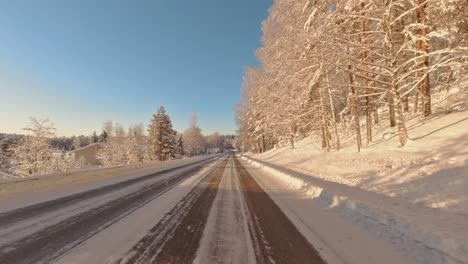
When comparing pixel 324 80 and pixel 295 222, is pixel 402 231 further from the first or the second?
pixel 324 80

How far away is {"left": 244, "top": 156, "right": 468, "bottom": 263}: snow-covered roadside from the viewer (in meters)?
3.74

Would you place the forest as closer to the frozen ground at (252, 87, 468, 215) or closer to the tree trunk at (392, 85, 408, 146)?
the tree trunk at (392, 85, 408, 146)

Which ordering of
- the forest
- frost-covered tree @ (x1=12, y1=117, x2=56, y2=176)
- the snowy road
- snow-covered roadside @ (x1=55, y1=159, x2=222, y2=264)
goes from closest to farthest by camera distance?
snow-covered roadside @ (x1=55, y1=159, x2=222, y2=264)
the snowy road
the forest
frost-covered tree @ (x1=12, y1=117, x2=56, y2=176)

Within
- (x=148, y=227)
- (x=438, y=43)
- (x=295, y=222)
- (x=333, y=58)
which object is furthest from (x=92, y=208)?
(x=438, y=43)

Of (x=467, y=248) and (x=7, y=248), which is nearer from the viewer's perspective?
(x=467, y=248)

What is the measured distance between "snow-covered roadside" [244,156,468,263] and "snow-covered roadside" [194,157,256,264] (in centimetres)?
124

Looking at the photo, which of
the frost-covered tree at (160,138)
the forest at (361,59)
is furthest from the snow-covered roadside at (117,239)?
the frost-covered tree at (160,138)

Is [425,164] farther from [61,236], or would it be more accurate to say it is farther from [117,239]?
[61,236]

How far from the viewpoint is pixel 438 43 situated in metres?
20.2

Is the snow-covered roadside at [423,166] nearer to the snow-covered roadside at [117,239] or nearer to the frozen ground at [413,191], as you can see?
the frozen ground at [413,191]

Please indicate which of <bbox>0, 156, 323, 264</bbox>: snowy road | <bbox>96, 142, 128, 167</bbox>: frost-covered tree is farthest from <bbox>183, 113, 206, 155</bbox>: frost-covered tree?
<bbox>0, 156, 323, 264</bbox>: snowy road

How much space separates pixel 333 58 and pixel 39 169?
126ft

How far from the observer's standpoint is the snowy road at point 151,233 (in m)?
3.76

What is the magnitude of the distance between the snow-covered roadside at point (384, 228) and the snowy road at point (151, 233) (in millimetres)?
571
